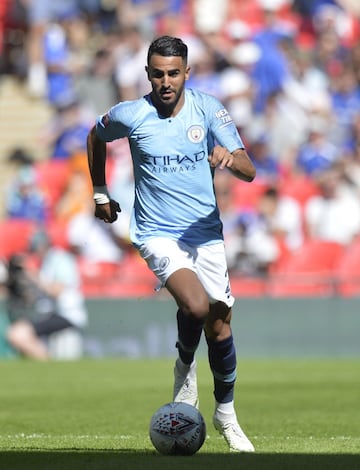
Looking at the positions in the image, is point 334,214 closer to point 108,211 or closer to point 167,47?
point 108,211

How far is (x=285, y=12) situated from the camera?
72.5 feet

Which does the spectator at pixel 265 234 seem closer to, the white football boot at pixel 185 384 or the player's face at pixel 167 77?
the white football boot at pixel 185 384

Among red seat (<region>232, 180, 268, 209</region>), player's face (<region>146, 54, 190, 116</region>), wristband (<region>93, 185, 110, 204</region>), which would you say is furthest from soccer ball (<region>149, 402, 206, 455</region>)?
red seat (<region>232, 180, 268, 209</region>)

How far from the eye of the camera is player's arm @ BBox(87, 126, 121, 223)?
8.31 m

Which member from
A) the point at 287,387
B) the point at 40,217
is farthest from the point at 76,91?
the point at 287,387

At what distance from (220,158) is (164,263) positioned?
2.95 feet

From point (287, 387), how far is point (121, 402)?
227cm

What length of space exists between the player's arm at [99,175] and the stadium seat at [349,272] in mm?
8942

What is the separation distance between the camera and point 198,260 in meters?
8.09

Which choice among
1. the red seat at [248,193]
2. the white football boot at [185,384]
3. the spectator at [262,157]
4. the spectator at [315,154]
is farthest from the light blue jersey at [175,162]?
the spectator at [315,154]

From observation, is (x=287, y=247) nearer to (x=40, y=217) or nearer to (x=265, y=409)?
(x=40, y=217)

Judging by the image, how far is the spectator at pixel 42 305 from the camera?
17.4m

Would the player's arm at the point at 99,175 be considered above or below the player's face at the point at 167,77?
below

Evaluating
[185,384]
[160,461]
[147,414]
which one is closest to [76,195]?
[147,414]
